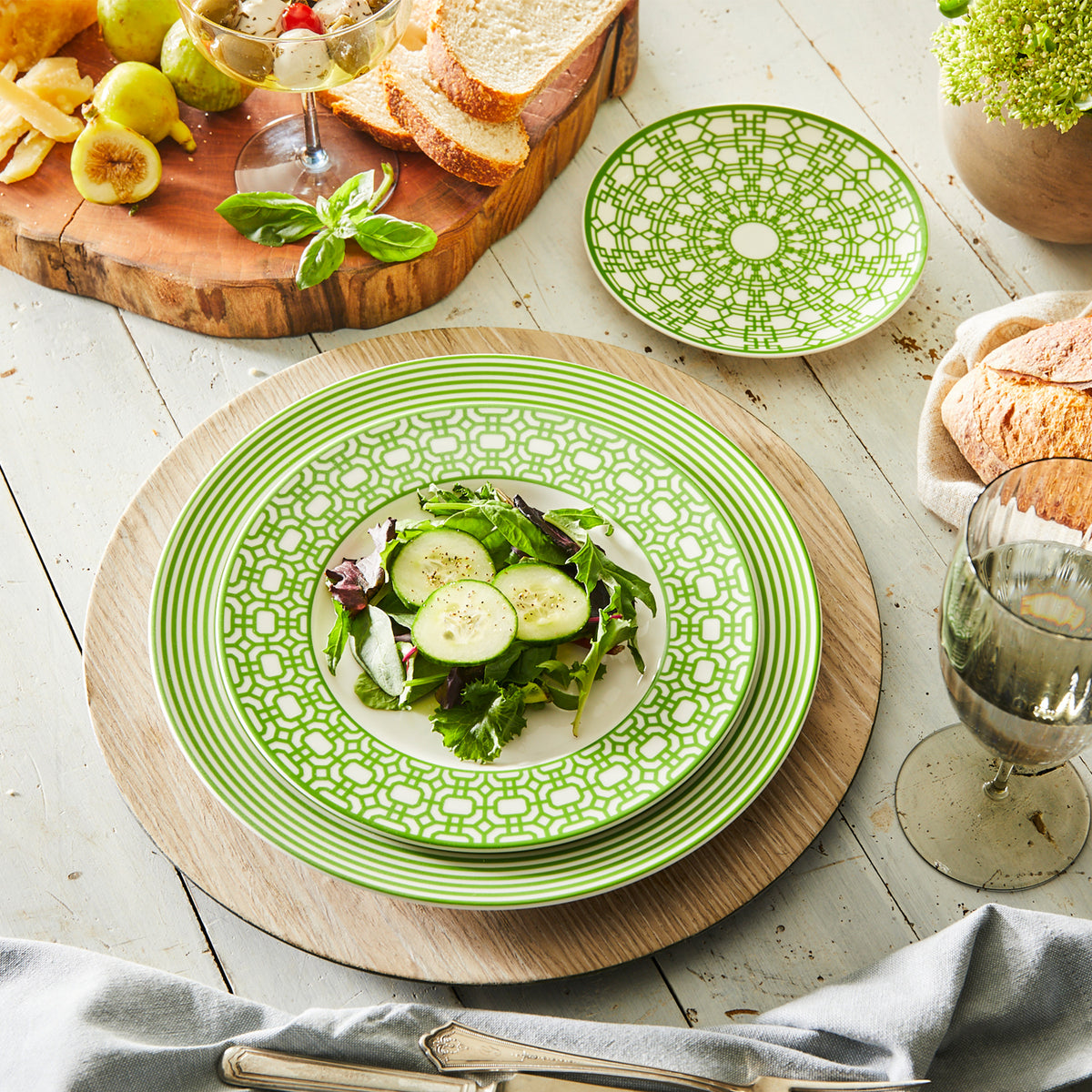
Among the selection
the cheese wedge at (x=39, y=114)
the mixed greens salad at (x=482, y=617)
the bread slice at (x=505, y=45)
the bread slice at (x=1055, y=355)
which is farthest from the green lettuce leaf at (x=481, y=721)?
the cheese wedge at (x=39, y=114)

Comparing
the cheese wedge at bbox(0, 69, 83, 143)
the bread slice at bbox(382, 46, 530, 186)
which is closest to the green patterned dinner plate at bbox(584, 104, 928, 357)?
the bread slice at bbox(382, 46, 530, 186)

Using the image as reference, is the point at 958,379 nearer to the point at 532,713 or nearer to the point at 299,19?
the point at 532,713

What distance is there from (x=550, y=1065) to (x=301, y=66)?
4.92 feet

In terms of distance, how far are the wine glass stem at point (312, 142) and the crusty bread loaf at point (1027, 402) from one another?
120cm

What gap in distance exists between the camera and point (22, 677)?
1.62m

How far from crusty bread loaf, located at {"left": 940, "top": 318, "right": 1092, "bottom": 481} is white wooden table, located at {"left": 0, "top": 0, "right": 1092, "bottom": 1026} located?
6.1 inches

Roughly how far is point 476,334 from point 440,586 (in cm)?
61

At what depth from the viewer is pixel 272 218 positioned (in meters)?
1.92

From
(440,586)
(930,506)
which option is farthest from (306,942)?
(930,506)

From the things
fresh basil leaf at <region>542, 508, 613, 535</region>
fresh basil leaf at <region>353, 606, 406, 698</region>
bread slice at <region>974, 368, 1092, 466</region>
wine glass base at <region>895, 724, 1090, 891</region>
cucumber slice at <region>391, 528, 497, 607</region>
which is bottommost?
wine glass base at <region>895, 724, 1090, 891</region>

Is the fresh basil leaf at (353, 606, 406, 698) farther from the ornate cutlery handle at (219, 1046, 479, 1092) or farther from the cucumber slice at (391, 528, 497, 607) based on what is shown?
the ornate cutlery handle at (219, 1046, 479, 1092)

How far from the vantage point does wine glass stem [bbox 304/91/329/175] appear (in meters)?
2.02

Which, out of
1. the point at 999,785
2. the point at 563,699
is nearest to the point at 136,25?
the point at 563,699

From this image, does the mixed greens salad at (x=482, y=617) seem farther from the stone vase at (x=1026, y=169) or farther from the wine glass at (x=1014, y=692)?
the stone vase at (x=1026, y=169)
